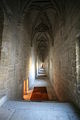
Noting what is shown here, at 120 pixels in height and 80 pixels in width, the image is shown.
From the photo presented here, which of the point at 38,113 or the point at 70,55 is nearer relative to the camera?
the point at 38,113

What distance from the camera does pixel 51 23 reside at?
7766 mm

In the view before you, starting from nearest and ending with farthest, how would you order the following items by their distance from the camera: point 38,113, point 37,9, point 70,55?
point 38,113 → point 70,55 → point 37,9

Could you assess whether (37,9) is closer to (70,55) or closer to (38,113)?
(70,55)

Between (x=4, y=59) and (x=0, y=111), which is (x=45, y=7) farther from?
(x=0, y=111)

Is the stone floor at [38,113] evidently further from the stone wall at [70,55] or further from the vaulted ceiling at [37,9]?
the vaulted ceiling at [37,9]

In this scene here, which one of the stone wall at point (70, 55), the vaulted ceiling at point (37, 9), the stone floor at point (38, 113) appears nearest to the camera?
the stone floor at point (38, 113)

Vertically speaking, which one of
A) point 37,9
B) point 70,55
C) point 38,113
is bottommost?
point 38,113

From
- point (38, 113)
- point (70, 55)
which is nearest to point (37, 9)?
point (70, 55)

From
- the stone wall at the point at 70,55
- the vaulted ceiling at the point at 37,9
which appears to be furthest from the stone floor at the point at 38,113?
the vaulted ceiling at the point at 37,9

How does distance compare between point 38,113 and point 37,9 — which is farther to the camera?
point 37,9

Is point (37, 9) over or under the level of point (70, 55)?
over

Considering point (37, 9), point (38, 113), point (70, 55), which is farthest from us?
point (37, 9)

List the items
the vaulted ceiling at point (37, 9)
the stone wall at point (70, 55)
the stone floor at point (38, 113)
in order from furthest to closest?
the vaulted ceiling at point (37, 9), the stone wall at point (70, 55), the stone floor at point (38, 113)

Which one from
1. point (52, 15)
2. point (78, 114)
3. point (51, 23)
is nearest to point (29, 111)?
point (78, 114)
